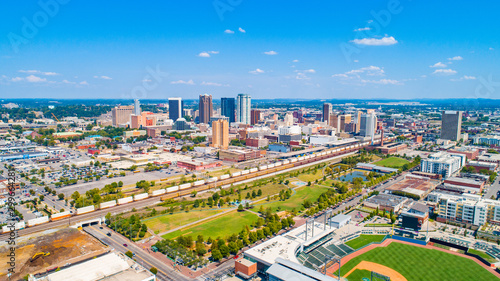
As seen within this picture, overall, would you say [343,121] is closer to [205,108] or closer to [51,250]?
[205,108]

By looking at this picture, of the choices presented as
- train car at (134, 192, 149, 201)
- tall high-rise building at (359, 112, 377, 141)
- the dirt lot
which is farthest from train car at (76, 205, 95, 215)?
tall high-rise building at (359, 112, 377, 141)

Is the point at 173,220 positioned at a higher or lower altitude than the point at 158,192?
lower

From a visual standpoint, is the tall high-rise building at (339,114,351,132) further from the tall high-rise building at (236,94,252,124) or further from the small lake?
the small lake

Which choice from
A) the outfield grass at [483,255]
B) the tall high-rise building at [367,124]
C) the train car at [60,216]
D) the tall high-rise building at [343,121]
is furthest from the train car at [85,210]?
the tall high-rise building at [343,121]

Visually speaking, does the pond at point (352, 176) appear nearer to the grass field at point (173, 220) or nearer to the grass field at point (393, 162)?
the grass field at point (393, 162)

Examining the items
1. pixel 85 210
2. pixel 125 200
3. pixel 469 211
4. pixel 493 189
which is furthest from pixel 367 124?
pixel 85 210

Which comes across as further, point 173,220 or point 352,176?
point 352,176
